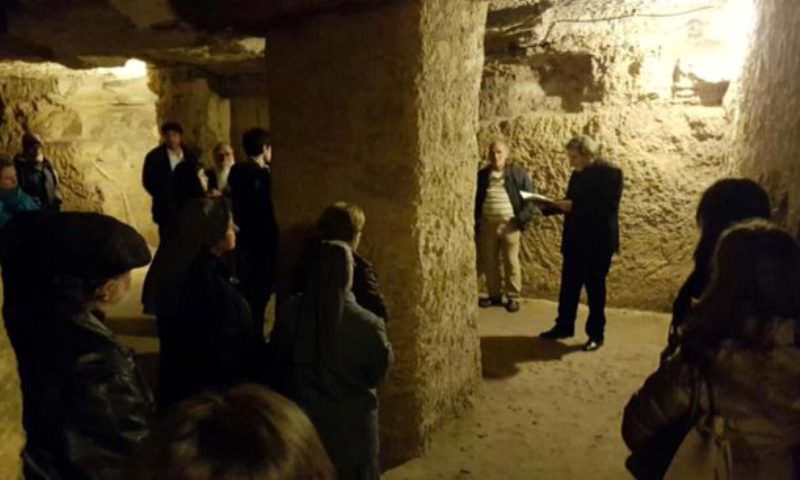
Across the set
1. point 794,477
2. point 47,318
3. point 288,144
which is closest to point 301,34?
point 288,144

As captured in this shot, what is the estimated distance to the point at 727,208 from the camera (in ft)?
9.49

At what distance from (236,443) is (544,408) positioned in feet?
12.1

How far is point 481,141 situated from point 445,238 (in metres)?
3.10

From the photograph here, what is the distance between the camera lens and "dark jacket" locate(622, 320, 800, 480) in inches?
73.0

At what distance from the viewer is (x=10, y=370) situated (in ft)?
5.49

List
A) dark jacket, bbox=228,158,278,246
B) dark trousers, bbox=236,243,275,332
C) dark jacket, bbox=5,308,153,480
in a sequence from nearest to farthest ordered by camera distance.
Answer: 1. dark jacket, bbox=5,308,153,480
2. dark jacket, bbox=228,158,278,246
3. dark trousers, bbox=236,243,275,332

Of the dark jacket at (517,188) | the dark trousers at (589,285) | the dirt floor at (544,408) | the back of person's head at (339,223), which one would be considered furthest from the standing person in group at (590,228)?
the back of person's head at (339,223)

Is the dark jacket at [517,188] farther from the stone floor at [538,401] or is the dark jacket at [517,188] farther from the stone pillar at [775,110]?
the stone pillar at [775,110]

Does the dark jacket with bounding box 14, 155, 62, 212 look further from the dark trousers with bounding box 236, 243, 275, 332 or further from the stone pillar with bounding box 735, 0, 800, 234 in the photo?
the stone pillar with bounding box 735, 0, 800, 234

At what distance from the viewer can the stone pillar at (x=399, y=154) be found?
12.1 ft

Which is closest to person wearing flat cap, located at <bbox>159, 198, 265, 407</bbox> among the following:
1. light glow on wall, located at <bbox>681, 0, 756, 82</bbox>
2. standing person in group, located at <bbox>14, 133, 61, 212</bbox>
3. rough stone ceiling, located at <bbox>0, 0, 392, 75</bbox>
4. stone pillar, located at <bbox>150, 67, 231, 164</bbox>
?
rough stone ceiling, located at <bbox>0, 0, 392, 75</bbox>

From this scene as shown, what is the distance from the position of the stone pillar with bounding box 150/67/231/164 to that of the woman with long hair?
296 inches

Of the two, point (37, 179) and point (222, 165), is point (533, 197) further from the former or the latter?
point (37, 179)

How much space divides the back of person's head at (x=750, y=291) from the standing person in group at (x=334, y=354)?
1.21 meters
